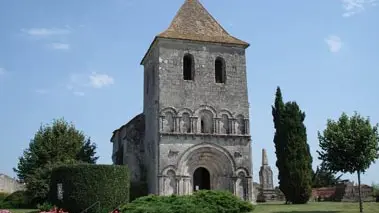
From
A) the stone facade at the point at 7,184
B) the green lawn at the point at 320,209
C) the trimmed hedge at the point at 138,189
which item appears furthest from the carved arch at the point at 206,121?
the stone facade at the point at 7,184

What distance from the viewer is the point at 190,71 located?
32281 mm

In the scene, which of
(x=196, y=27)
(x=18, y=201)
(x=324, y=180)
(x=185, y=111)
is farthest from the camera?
(x=324, y=180)

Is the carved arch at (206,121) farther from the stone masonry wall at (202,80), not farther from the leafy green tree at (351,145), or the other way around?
the leafy green tree at (351,145)

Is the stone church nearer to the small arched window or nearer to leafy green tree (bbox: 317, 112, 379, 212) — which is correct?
the small arched window

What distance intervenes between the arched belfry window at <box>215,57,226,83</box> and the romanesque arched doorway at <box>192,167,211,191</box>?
21.3ft

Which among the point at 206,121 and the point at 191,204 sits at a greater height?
the point at 206,121

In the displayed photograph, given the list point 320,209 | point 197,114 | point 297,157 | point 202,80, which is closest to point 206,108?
point 197,114

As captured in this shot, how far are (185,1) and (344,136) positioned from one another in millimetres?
17195

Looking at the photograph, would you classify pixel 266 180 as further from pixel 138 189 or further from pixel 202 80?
pixel 138 189

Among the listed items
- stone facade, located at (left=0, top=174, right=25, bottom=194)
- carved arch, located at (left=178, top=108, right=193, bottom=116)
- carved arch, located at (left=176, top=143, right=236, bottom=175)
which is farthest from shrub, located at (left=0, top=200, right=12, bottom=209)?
carved arch, located at (left=178, top=108, right=193, bottom=116)

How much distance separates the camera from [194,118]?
3070cm

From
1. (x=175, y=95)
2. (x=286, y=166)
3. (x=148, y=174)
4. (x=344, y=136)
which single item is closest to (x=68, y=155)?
(x=148, y=174)

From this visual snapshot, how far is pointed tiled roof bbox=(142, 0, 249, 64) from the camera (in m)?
32.1

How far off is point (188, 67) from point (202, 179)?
26.2 ft
